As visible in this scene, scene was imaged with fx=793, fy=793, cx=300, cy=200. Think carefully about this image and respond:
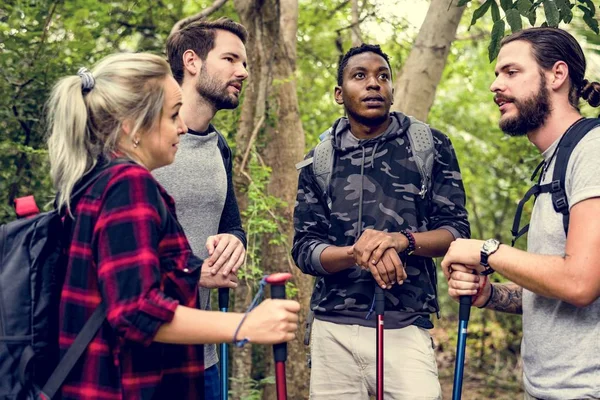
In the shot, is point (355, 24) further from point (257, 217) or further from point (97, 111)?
point (97, 111)

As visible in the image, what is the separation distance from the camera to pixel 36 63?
5.84 meters

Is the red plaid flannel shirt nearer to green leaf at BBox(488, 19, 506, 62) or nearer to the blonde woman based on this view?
the blonde woman

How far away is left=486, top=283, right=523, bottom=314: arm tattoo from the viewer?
3.35m

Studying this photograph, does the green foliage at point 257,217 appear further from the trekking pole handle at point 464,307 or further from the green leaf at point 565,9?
the green leaf at point 565,9

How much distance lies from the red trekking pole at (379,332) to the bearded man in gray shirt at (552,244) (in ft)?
1.23

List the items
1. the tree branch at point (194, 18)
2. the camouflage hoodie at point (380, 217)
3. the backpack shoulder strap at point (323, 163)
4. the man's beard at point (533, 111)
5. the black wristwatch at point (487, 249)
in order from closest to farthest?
1. the black wristwatch at point (487, 249)
2. the man's beard at point (533, 111)
3. the camouflage hoodie at point (380, 217)
4. the backpack shoulder strap at point (323, 163)
5. the tree branch at point (194, 18)

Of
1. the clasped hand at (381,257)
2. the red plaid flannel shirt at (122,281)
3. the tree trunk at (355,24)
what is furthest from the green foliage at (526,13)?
the tree trunk at (355,24)

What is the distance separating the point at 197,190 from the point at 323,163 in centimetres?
67

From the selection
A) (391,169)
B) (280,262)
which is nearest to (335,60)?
(280,262)

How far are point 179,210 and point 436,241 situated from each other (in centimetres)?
117

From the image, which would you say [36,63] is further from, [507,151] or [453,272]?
[507,151]

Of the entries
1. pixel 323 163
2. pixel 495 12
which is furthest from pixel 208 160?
pixel 495 12

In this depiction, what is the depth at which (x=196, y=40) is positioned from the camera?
4.02 meters

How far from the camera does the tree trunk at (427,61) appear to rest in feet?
20.1
